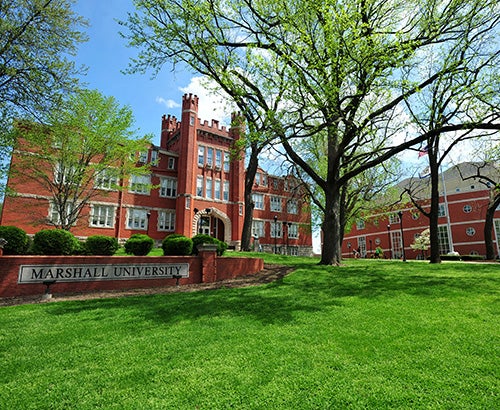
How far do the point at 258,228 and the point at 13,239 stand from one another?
2864cm

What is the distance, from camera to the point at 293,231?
39.5m

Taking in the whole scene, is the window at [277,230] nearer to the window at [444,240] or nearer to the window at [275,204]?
the window at [275,204]

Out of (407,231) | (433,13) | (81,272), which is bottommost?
(81,272)

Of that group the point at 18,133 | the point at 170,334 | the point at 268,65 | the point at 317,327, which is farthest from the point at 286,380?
the point at 18,133

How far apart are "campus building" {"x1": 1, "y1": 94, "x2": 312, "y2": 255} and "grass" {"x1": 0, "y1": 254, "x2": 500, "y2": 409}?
60.7 ft

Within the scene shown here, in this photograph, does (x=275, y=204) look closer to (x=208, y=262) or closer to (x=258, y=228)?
(x=258, y=228)

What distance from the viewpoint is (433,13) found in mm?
11609

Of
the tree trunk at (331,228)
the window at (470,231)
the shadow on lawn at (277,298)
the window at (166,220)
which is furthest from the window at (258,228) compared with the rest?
the shadow on lawn at (277,298)

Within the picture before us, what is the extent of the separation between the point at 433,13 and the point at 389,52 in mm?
4256

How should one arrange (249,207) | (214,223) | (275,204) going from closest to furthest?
(249,207), (214,223), (275,204)

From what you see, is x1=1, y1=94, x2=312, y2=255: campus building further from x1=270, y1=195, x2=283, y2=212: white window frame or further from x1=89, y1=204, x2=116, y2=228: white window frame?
x1=270, y1=195, x2=283, y2=212: white window frame

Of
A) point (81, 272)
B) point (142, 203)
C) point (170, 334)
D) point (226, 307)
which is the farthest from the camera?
point (142, 203)

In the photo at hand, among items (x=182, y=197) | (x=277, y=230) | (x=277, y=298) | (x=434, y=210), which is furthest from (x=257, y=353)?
(x=277, y=230)

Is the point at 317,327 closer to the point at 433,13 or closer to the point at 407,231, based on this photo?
the point at 433,13
